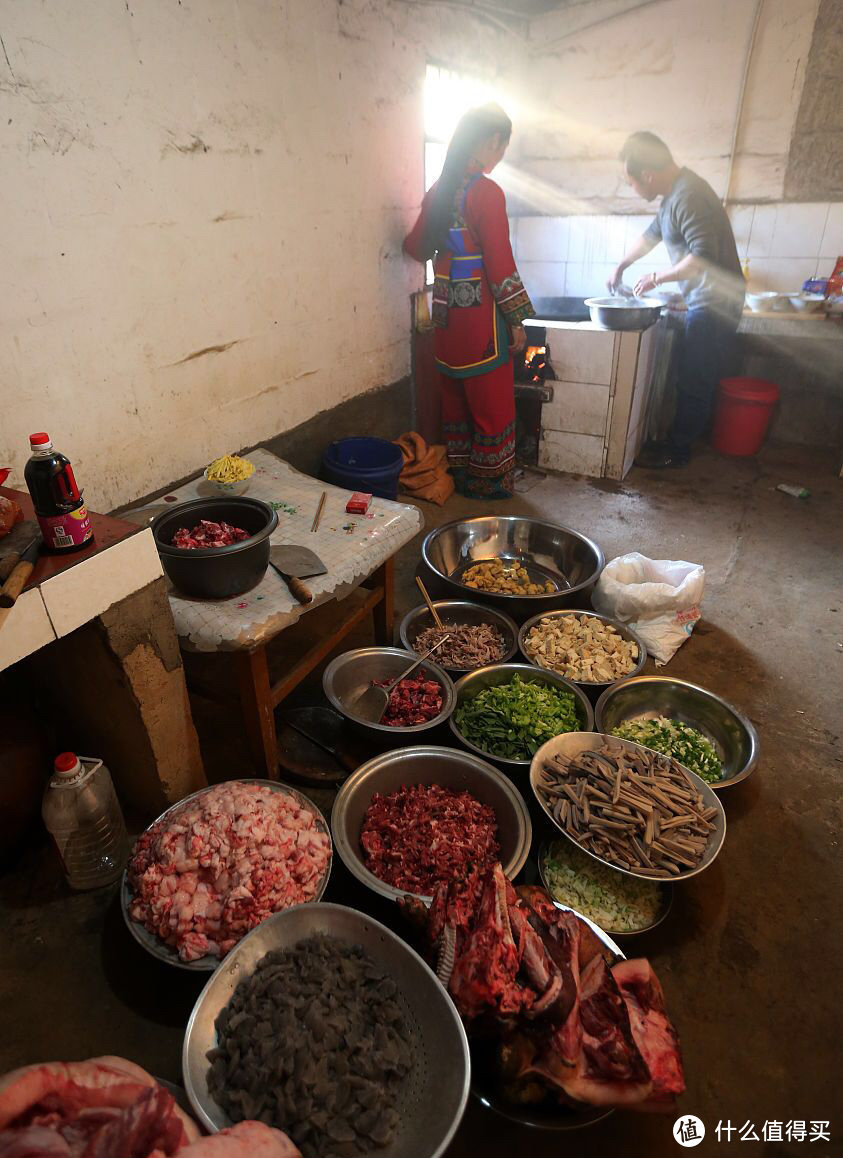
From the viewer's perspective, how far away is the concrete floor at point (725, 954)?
1.79 meters

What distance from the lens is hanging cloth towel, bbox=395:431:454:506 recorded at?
496 centimetres

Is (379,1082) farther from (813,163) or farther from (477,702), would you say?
(813,163)

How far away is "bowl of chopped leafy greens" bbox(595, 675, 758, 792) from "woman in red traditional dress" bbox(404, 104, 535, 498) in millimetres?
2455

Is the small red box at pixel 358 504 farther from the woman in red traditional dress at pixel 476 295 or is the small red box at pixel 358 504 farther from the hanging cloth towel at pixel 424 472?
the woman in red traditional dress at pixel 476 295

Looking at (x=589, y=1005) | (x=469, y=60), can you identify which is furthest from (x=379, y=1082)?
(x=469, y=60)

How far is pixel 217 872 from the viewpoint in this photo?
198 centimetres

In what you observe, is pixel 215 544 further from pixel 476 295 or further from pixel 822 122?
pixel 822 122

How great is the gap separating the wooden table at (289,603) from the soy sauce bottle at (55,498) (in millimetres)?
529

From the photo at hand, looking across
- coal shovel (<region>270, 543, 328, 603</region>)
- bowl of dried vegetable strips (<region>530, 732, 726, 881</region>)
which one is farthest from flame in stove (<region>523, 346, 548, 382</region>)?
bowl of dried vegetable strips (<region>530, 732, 726, 881</region>)

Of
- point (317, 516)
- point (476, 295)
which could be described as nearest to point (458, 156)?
point (476, 295)

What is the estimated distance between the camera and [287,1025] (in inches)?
62.1

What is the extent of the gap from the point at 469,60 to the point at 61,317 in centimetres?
431

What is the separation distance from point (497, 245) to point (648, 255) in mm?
2412

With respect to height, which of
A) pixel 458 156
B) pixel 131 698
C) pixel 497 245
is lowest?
pixel 131 698
